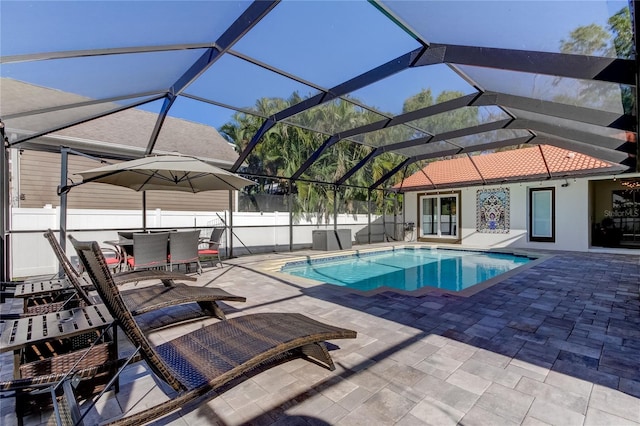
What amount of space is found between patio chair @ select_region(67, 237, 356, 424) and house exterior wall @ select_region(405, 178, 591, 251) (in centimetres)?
1253

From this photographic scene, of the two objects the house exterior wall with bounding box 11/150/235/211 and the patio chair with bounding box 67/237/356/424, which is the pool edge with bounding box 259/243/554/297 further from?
the house exterior wall with bounding box 11/150/235/211

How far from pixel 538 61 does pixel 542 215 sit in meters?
10.8

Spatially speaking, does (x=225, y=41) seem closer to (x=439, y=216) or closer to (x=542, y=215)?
(x=542, y=215)

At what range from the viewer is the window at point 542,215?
11.9 metres

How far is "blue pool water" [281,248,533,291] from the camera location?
8039mm

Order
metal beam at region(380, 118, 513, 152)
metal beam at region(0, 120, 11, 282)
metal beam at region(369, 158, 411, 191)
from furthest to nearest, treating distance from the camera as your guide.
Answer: metal beam at region(369, 158, 411, 191)
metal beam at region(380, 118, 513, 152)
metal beam at region(0, 120, 11, 282)

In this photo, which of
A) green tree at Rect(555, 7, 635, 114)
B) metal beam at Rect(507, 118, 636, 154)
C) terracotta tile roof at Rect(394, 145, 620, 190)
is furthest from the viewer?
terracotta tile roof at Rect(394, 145, 620, 190)

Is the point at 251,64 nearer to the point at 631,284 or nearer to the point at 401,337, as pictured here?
the point at 401,337

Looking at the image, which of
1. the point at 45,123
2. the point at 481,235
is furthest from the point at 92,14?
the point at 481,235

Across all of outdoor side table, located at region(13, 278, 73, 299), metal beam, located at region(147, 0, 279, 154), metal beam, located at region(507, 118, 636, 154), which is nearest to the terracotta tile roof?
metal beam, located at region(507, 118, 636, 154)

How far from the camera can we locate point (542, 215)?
12.3m

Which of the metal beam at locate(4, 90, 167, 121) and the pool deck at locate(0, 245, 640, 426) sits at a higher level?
the metal beam at locate(4, 90, 167, 121)

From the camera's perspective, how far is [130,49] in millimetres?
4004

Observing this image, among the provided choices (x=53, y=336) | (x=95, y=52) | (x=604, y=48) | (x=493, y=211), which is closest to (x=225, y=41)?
(x=95, y=52)
